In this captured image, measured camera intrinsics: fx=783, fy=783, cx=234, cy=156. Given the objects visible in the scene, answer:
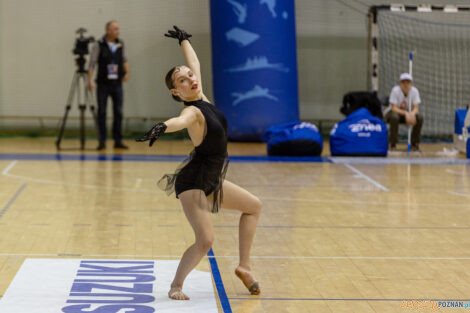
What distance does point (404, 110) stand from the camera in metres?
12.5

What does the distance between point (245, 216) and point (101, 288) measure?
36.2 inches

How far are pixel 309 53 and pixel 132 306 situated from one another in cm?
1158

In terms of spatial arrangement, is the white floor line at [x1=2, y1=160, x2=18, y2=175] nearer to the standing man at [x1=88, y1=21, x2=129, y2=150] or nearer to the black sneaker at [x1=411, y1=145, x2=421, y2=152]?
the standing man at [x1=88, y1=21, x2=129, y2=150]

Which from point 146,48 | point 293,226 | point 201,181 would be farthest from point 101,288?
point 146,48

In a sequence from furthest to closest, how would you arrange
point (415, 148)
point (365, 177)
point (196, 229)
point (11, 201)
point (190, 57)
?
point (415, 148)
point (365, 177)
point (11, 201)
point (190, 57)
point (196, 229)

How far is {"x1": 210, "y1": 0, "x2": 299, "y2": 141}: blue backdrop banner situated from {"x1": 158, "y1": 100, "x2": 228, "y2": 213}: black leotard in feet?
29.9

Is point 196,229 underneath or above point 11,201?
above

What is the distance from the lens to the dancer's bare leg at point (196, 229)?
424 centimetres

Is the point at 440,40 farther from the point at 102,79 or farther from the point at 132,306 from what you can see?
the point at 132,306

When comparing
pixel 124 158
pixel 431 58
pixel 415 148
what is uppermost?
pixel 431 58

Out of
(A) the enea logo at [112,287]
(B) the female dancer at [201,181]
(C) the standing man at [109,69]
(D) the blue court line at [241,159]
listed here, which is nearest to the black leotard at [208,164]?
(B) the female dancer at [201,181]

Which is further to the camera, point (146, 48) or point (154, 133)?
point (146, 48)

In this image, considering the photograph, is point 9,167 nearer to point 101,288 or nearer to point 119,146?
point 119,146

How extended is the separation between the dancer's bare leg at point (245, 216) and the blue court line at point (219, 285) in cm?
15
